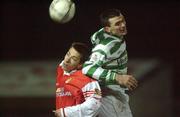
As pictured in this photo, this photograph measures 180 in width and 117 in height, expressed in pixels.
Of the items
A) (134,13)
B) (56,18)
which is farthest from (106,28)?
(134,13)

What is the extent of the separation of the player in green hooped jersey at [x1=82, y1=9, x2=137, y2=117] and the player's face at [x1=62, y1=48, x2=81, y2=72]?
4 cm

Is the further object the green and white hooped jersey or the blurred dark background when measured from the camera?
the blurred dark background

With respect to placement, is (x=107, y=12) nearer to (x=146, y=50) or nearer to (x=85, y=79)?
(x=85, y=79)

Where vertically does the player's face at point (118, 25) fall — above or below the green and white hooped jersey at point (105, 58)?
above

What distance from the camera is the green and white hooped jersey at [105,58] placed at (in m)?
2.21

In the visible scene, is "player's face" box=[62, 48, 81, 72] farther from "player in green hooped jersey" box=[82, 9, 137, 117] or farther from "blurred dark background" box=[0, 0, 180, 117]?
"blurred dark background" box=[0, 0, 180, 117]

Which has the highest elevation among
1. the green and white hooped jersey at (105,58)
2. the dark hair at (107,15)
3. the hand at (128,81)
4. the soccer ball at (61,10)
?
the soccer ball at (61,10)

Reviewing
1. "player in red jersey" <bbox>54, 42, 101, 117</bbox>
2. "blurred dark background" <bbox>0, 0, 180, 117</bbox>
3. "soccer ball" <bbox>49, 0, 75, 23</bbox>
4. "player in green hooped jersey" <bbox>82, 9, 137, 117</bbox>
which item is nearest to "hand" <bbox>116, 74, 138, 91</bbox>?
"player in green hooped jersey" <bbox>82, 9, 137, 117</bbox>

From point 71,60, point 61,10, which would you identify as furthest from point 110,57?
point 61,10

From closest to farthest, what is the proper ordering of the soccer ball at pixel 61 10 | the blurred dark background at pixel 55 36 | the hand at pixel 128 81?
1. the hand at pixel 128 81
2. the soccer ball at pixel 61 10
3. the blurred dark background at pixel 55 36

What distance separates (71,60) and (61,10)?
0.18 meters

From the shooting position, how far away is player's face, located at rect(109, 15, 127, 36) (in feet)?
7.29

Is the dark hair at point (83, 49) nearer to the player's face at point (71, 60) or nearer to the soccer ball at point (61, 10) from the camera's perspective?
the player's face at point (71, 60)

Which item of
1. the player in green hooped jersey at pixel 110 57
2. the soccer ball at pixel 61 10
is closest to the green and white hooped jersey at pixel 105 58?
the player in green hooped jersey at pixel 110 57
